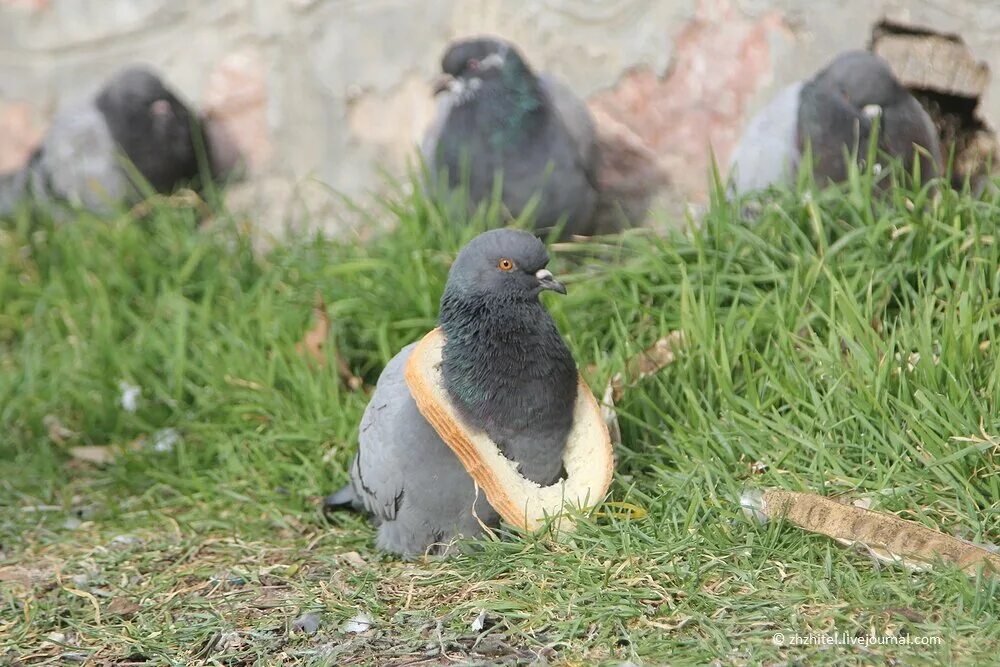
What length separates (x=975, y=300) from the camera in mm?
3486

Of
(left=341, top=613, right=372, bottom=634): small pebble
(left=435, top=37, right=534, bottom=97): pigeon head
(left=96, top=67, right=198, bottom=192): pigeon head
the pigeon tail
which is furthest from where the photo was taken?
(left=96, top=67, right=198, bottom=192): pigeon head

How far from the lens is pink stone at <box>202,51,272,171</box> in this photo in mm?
6070

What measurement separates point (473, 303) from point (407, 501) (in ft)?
1.96

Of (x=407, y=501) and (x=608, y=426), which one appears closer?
(x=407, y=501)

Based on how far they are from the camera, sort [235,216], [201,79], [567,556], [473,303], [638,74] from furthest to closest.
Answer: [201,79]
[235,216]
[638,74]
[473,303]
[567,556]

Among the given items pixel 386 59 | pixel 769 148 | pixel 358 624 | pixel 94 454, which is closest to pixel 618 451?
pixel 358 624

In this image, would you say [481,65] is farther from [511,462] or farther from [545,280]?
[511,462]

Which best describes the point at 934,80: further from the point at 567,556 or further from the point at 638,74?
the point at 567,556

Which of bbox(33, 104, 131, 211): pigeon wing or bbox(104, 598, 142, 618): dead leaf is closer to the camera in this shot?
Result: bbox(104, 598, 142, 618): dead leaf

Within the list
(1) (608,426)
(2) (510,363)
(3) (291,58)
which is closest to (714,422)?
(1) (608,426)

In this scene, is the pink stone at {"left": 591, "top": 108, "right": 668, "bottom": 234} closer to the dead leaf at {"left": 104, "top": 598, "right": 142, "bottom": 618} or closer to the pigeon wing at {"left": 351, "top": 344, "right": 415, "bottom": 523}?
the pigeon wing at {"left": 351, "top": 344, "right": 415, "bottom": 523}

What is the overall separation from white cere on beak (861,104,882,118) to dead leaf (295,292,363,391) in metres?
2.16

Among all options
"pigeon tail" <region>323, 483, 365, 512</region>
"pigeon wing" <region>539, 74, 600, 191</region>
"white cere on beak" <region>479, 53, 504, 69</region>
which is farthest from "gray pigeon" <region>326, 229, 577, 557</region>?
"white cere on beak" <region>479, 53, 504, 69</region>

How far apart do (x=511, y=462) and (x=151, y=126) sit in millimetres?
3609
